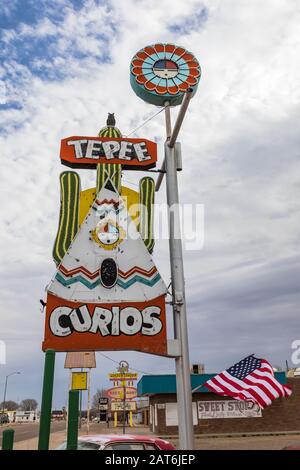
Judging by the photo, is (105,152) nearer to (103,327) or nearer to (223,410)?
(103,327)

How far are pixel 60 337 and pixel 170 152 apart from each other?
16.0 ft

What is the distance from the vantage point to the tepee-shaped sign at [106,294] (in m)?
8.09

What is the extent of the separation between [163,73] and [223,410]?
83.5 ft

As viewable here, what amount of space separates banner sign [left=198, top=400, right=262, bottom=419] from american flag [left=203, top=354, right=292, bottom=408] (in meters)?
21.0

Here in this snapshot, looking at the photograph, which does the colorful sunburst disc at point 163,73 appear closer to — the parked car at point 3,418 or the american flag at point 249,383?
the american flag at point 249,383

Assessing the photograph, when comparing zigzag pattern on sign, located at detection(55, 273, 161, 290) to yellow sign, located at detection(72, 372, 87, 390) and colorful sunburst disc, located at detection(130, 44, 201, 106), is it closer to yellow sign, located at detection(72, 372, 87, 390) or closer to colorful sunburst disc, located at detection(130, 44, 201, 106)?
colorful sunburst disc, located at detection(130, 44, 201, 106)

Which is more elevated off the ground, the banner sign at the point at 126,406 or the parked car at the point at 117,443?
the banner sign at the point at 126,406

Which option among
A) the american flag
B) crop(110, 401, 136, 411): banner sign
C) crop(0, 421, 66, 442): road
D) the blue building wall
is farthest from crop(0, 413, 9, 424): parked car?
the american flag

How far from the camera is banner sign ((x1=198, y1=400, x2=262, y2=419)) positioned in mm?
30094

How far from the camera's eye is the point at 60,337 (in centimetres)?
799

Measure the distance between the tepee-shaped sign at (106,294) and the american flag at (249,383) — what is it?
259 cm

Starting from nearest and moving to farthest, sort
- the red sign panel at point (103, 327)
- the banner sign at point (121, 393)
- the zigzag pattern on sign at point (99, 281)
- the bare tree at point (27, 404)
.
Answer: the red sign panel at point (103, 327)
the zigzag pattern on sign at point (99, 281)
the banner sign at point (121, 393)
the bare tree at point (27, 404)

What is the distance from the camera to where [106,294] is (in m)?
8.46

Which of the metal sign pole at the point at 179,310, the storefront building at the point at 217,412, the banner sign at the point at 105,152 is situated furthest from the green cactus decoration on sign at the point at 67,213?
the storefront building at the point at 217,412
